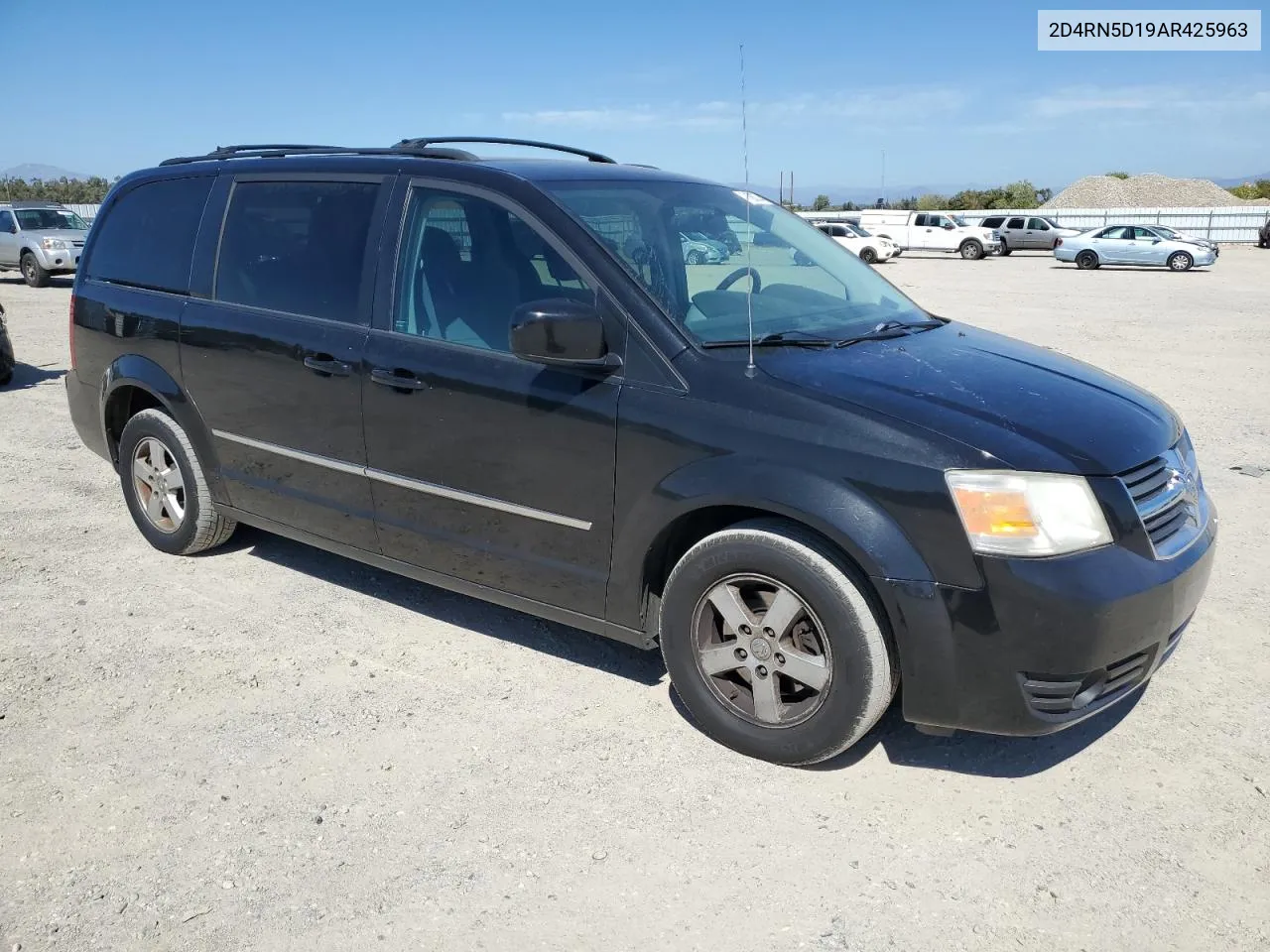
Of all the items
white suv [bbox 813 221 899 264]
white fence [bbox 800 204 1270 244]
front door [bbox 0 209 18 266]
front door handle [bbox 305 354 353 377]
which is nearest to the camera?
front door handle [bbox 305 354 353 377]

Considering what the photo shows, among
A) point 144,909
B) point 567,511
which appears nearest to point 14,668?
point 144,909

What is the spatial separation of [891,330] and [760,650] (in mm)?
1416

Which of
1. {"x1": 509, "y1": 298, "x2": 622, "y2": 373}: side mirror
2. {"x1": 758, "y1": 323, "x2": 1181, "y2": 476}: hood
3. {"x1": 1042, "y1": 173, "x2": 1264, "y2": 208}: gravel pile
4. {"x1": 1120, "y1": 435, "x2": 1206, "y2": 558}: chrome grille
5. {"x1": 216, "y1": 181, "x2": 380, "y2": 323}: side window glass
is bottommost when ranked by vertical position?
{"x1": 1120, "y1": 435, "x2": 1206, "y2": 558}: chrome grille

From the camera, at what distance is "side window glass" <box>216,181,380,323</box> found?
13.8 feet

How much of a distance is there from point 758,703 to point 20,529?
14.8 ft

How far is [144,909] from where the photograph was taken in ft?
8.95

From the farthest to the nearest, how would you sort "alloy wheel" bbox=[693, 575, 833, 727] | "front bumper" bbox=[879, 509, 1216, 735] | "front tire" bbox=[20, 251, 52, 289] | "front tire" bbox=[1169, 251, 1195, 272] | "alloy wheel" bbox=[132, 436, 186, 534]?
"front tire" bbox=[1169, 251, 1195, 272] → "front tire" bbox=[20, 251, 52, 289] → "alloy wheel" bbox=[132, 436, 186, 534] → "alloy wheel" bbox=[693, 575, 833, 727] → "front bumper" bbox=[879, 509, 1216, 735]

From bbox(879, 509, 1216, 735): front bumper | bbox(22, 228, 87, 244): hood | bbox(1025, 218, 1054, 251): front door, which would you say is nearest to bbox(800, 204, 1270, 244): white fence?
bbox(1025, 218, 1054, 251): front door

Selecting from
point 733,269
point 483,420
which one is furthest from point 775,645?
point 733,269

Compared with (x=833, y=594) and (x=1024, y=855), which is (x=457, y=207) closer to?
(x=833, y=594)

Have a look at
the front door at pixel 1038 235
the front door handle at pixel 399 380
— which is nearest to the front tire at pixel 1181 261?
the front door at pixel 1038 235

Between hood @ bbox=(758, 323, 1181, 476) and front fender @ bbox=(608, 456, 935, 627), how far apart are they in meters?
0.29

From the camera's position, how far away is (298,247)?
4441mm

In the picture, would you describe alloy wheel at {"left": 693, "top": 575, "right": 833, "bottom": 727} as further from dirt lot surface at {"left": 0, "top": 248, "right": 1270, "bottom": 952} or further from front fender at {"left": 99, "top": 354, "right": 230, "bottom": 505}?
front fender at {"left": 99, "top": 354, "right": 230, "bottom": 505}
